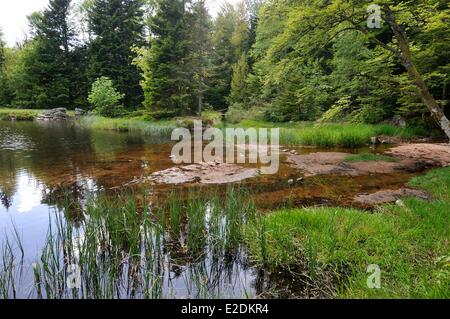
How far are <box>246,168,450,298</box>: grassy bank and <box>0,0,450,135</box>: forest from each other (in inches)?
142

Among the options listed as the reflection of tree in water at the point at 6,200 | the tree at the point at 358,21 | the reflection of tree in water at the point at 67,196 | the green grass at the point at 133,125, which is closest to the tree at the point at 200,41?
the green grass at the point at 133,125

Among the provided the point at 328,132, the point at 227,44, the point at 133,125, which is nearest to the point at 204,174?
the point at 328,132

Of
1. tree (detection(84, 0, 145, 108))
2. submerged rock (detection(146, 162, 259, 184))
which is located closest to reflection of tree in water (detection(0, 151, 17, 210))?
submerged rock (detection(146, 162, 259, 184))

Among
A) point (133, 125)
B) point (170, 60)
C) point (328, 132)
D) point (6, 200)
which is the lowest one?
point (6, 200)

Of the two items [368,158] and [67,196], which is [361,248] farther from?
[368,158]

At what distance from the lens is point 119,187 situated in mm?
6797

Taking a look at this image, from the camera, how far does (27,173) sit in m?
8.24

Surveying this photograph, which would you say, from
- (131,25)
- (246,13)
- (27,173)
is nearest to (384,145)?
(27,173)

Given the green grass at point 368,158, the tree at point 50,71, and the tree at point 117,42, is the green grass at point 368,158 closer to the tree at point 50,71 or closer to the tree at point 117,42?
the tree at point 117,42

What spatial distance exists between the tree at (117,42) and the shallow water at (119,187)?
17.6 m

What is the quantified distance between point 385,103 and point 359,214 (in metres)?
14.4

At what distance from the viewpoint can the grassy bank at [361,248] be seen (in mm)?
2693

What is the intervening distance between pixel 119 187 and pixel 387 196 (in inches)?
217

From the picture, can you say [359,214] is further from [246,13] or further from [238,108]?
[246,13]
